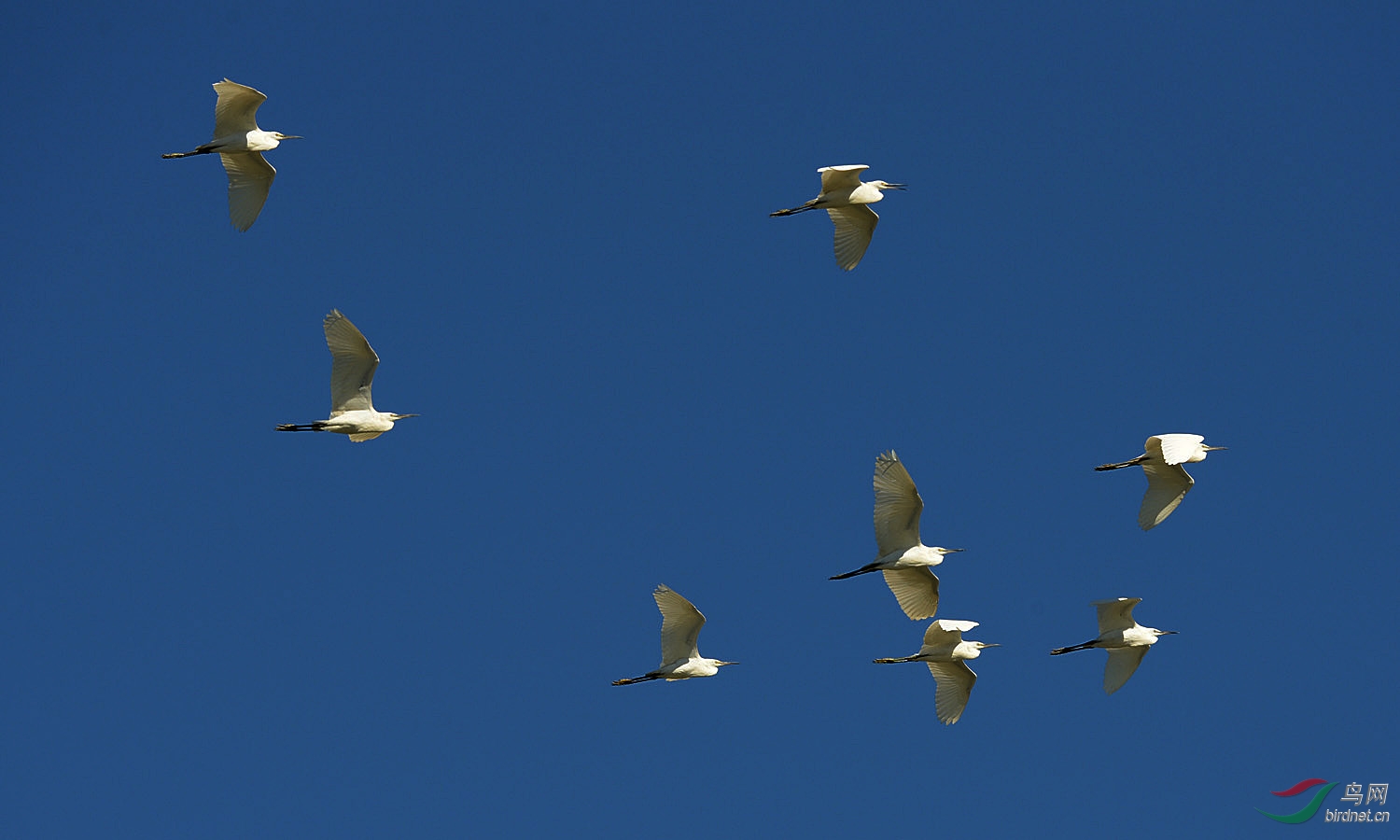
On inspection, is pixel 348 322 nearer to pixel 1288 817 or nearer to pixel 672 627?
pixel 672 627

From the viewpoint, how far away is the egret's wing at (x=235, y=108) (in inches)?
1168

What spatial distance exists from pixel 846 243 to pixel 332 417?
10.1 m

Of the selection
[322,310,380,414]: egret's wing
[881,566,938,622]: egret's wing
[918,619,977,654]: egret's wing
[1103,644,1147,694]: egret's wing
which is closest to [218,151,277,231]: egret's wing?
[322,310,380,414]: egret's wing

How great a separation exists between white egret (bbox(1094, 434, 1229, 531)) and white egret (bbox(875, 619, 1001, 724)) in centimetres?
386

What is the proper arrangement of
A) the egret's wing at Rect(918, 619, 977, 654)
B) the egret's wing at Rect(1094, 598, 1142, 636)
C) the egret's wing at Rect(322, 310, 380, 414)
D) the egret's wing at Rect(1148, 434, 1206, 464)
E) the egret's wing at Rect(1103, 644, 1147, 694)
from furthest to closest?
the egret's wing at Rect(1103, 644, 1147, 694)
the egret's wing at Rect(1094, 598, 1142, 636)
the egret's wing at Rect(918, 619, 977, 654)
the egret's wing at Rect(1148, 434, 1206, 464)
the egret's wing at Rect(322, 310, 380, 414)

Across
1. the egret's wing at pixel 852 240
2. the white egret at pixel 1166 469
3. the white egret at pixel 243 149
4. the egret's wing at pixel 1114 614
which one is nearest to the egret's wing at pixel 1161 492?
the white egret at pixel 1166 469

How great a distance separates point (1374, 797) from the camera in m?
44.2

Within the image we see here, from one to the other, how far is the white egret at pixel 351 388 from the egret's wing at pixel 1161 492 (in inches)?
531

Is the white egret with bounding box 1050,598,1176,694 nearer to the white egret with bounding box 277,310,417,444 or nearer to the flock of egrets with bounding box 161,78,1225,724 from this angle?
the flock of egrets with bounding box 161,78,1225,724

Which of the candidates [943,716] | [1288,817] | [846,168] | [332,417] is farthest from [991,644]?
[1288,817]

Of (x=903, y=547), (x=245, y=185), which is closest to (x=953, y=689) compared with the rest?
(x=903, y=547)

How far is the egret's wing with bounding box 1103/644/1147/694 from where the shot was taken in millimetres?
33562

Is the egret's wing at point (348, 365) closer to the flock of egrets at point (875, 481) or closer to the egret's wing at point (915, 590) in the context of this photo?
the flock of egrets at point (875, 481)

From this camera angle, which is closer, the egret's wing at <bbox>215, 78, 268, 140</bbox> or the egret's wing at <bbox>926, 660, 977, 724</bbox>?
the egret's wing at <bbox>215, 78, 268, 140</bbox>
